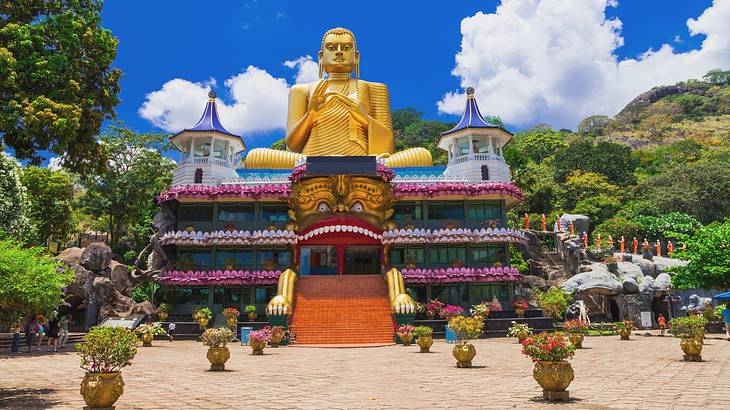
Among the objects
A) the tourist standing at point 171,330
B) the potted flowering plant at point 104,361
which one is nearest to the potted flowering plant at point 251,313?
the tourist standing at point 171,330

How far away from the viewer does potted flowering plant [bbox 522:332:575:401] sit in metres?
8.73

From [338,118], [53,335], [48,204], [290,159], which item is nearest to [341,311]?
[53,335]

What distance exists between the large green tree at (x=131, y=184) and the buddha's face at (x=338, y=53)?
14077 mm

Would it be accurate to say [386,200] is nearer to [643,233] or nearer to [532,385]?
[532,385]

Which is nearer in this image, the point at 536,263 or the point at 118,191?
the point at 118,191

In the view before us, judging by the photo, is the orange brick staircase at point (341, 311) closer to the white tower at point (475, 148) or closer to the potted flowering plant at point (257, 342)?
the potted flowering plant at point (257, 342)

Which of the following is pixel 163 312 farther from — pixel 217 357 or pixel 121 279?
pixel 217 357

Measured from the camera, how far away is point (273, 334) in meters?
21.4

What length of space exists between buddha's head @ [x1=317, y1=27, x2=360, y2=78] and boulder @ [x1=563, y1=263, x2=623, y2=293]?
20.6 metres

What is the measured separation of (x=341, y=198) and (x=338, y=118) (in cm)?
636

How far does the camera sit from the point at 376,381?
11.4 metres

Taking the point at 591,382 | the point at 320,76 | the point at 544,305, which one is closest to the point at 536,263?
the point at 544,305

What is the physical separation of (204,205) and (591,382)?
24.3m

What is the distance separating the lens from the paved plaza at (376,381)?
28.5 ft
